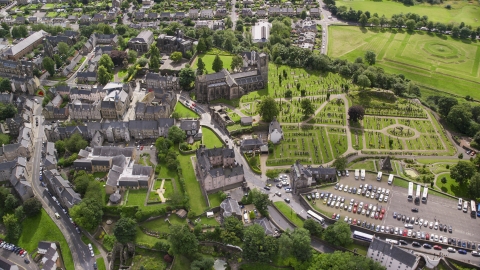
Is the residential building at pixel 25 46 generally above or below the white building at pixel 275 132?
above

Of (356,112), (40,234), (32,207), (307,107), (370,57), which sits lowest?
(40,234)

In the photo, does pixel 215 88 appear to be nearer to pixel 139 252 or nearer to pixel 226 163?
pixel 226 163

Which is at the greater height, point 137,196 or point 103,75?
point 103,75

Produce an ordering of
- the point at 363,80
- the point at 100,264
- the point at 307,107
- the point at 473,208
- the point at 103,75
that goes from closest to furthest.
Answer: the point at 100,264 < the point at 473,208 < the point at 307,107 < the point at 363,80 < the point at 103,75

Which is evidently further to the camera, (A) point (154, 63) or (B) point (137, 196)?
(A) point (154, 63)

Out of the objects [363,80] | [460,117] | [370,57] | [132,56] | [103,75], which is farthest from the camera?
[370,57]

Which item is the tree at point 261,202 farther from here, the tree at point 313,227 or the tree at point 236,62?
the tree at point 236,62

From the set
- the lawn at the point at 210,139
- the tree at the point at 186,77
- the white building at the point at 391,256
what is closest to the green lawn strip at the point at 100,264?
the lawn at the point at 210,139

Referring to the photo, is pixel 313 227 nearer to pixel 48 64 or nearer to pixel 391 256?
pixel 391 256

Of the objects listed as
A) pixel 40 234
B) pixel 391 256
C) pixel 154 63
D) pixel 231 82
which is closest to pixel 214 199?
pixel 40 234
